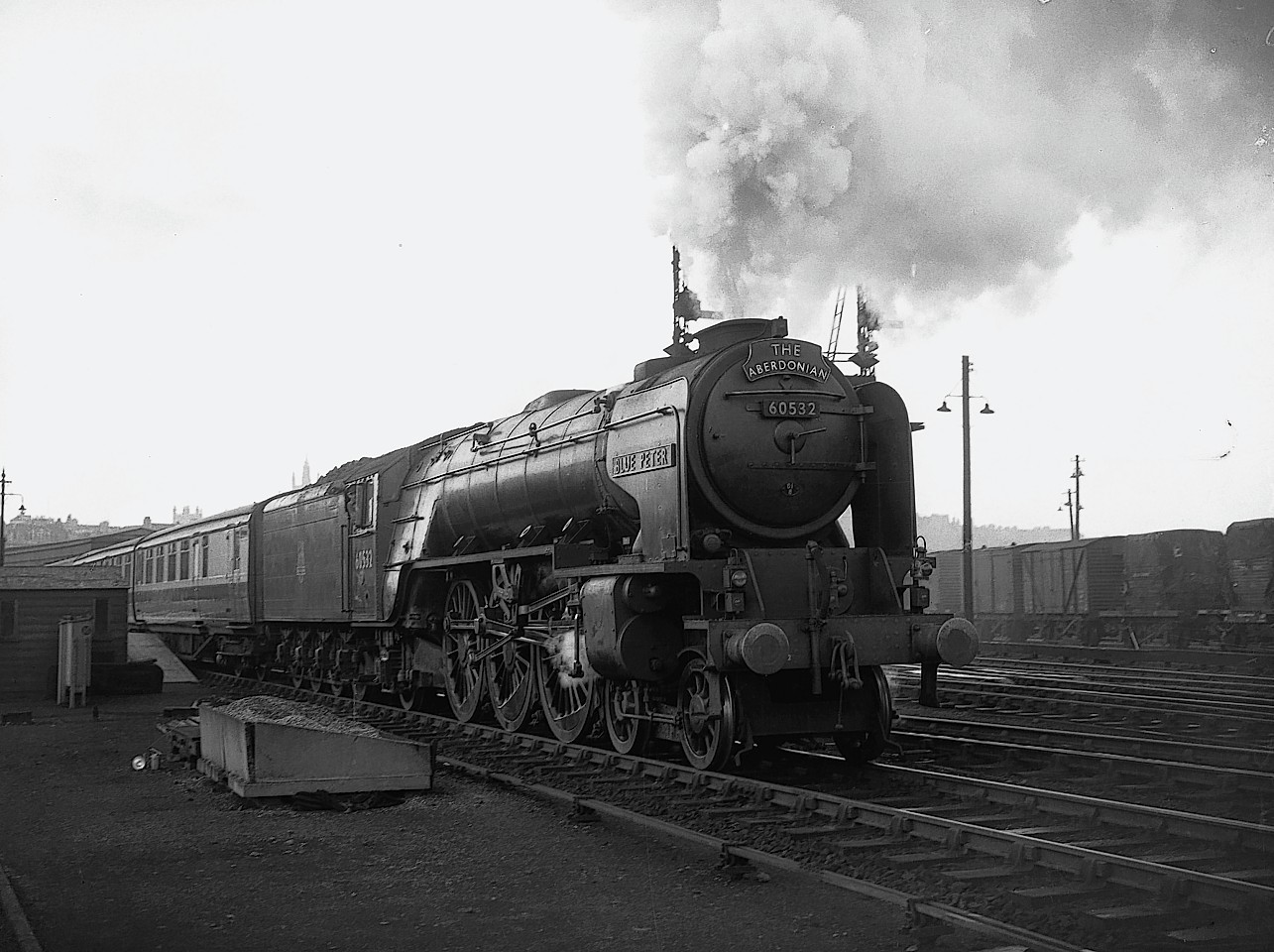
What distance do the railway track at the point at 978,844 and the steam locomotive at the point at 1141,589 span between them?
1790 cm

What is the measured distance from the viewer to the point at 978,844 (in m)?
6.23

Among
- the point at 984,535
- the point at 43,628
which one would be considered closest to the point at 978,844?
the point at 43,628

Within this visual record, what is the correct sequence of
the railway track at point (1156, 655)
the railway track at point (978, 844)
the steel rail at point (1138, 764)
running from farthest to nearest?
the railway track at point (1156, 655) < the steel rail at point (1138, 764) < the railway track at point (978, 844)

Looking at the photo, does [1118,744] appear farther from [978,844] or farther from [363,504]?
[363,504]

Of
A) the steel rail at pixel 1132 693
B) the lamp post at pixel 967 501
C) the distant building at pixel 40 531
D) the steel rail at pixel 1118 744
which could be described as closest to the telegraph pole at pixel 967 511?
the lamp post at pixel 967 501

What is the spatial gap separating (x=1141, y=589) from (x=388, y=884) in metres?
25.0

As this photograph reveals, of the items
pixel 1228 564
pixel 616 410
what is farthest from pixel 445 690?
pixel 1228 564

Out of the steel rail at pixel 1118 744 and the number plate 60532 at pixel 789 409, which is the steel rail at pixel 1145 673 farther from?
the number plate 60532 at pixel 789 409

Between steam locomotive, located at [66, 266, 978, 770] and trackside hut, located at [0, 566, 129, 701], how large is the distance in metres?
9.21

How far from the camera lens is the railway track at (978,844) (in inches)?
195

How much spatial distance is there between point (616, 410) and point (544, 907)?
17.3 ft

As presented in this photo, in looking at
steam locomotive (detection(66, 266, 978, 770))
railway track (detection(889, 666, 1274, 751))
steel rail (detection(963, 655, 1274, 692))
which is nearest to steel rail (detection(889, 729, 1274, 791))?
steam locomotive (detection(66, 266, 978, 770))

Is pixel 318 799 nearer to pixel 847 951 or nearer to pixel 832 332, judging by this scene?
pixel 847 951

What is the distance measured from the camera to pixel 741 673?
8.73 m
